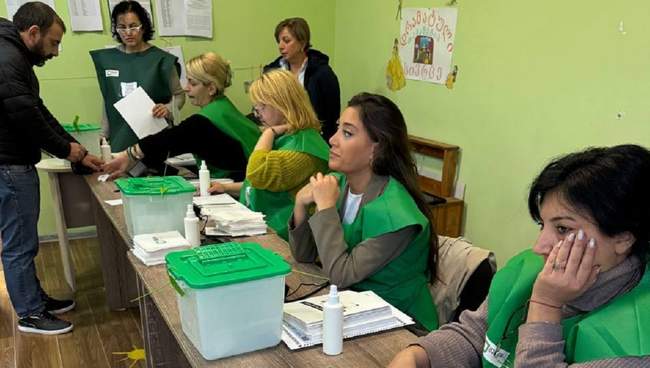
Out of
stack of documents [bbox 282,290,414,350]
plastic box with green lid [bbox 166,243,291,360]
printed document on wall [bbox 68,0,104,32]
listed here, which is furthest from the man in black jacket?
stack of documents [bbox 282,290,414,350]

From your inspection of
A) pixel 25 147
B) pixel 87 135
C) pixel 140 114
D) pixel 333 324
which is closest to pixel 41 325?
pixel 25 147

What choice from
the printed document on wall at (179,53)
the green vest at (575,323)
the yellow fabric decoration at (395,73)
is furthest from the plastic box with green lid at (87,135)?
the green vest at (575,323)

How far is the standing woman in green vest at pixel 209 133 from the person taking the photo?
2.48 metres

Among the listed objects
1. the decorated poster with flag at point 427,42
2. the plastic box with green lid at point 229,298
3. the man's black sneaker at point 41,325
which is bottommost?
the man's black sneaker at point 41,325

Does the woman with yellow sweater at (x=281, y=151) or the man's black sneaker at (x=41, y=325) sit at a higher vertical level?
the woman with yellow sweater at (x=281, y=151)

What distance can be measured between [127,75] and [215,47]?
90 centimetres

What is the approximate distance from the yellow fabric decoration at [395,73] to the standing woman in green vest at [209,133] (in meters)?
1.47

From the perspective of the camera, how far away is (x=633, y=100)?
224cm

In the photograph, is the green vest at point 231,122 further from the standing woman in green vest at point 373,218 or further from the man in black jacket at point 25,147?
the standing woman in green vest at point 373,218

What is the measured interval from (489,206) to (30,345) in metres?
2.55

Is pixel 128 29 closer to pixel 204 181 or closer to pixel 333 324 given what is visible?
pixel 204 181

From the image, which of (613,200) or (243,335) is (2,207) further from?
(613,200)

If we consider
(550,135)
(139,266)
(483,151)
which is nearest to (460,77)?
(483,151)

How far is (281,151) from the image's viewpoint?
2.07m
